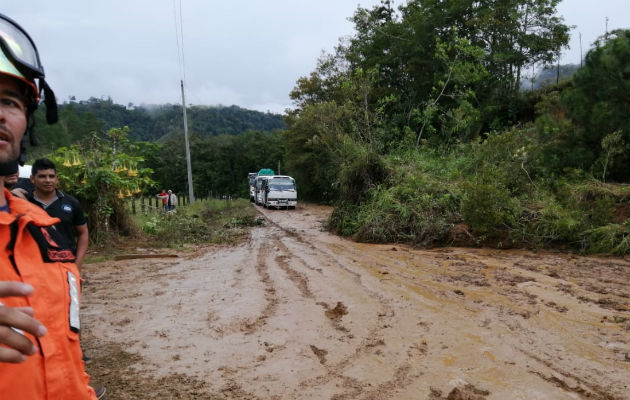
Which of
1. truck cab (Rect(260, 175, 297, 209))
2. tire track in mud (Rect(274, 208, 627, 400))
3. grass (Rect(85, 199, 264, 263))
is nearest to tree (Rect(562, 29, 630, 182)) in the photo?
tire track in mud (Rect(274, 208, 627, 400))

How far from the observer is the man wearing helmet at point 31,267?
1.15 m

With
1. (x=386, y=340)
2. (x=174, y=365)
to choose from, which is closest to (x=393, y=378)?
(x=386, y=340)

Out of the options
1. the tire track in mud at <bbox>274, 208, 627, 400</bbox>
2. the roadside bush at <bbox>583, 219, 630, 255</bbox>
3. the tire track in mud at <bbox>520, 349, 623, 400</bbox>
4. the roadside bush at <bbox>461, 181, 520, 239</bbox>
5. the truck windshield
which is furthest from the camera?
the truck windshield

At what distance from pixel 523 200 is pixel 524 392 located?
7.94 m

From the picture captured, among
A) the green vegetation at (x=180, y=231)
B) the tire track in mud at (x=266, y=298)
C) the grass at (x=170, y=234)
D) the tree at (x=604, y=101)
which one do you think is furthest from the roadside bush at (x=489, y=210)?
the green vegetation at (x=180, y=231)

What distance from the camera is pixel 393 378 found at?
3.64 m

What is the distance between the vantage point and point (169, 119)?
3351 inches

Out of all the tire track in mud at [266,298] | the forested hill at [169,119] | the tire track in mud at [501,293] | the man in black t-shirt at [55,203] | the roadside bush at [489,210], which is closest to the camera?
the tire track in mud at [501,293]

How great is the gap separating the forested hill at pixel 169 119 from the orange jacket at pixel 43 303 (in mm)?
68804

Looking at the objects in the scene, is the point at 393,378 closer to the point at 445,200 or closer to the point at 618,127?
the point at 445,200

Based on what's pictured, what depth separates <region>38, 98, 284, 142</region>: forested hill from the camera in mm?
76562

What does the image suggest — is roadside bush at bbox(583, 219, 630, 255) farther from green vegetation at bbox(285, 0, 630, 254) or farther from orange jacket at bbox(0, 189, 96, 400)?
orange jacket at bbox(0, 189, 96, 400)

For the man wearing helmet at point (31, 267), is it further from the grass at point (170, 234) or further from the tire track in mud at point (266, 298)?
the grass at point (170, 234)

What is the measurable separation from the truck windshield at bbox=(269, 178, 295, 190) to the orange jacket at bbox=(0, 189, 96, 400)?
22.8 m
